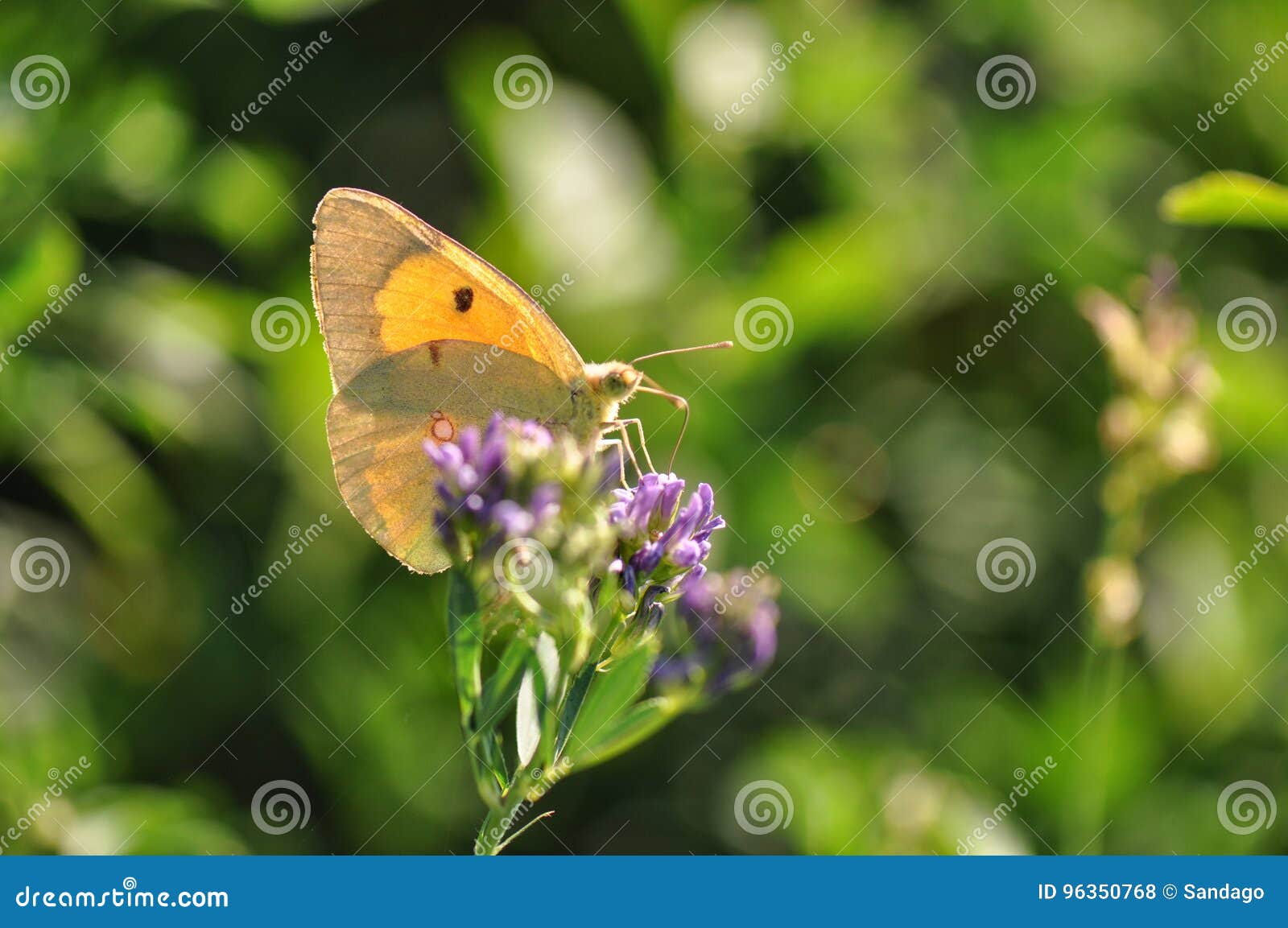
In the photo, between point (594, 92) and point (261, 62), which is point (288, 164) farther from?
point (594, 92)

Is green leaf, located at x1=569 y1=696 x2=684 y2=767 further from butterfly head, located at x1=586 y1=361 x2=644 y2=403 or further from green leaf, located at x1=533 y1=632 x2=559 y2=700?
butterfly head, located at x1=586 y1=361 x2=644 y2=403

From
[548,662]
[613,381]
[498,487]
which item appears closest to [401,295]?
[613,381]

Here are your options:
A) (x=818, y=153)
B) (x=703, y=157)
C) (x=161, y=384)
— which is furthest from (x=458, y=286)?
(x=818, y=153)

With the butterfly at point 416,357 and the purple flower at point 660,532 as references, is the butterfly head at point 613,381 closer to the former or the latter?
the butterfly at point 416,357

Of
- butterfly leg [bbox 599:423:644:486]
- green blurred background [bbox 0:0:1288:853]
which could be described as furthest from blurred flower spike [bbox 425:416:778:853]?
Answer: green blurred background [bbox 0:0:1288:853]

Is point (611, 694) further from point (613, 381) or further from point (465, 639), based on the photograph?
point (613, 381)

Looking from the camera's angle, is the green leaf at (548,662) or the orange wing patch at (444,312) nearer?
the green leaf at (548,662)

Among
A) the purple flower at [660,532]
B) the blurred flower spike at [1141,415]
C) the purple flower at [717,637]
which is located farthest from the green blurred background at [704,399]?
the purple flower at [660,532]
